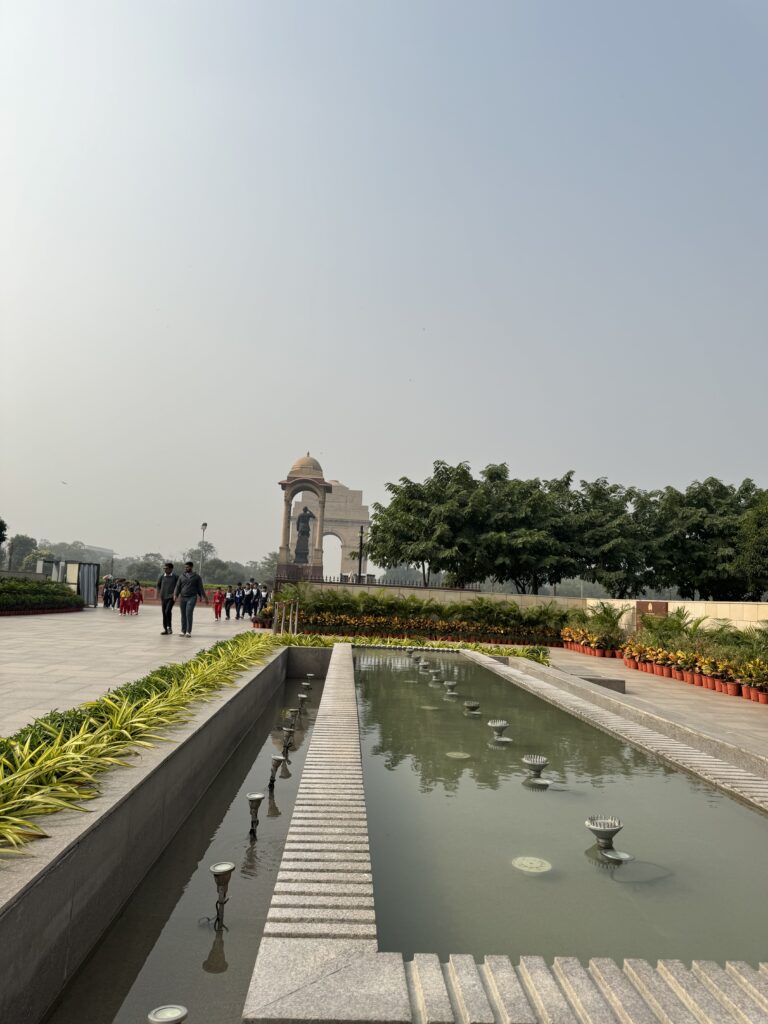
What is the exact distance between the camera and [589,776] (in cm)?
589

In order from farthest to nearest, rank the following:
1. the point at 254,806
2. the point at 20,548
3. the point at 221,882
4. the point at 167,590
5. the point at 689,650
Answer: the point at 20,548, the point at 167,590, the point at 689,650, the point at 254,806, the point at 221,882

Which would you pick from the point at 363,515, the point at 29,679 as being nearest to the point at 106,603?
the point at 29,679

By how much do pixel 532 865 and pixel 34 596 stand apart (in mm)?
23139

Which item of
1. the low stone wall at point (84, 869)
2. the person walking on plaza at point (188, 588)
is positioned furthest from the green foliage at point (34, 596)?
the low stone wall at point (84, 869)

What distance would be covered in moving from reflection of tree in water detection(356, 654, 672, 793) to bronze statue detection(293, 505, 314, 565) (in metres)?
34.4

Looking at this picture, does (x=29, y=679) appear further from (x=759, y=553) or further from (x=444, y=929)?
(x=759, y=553)

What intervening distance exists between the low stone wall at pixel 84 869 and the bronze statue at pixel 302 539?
39432mm

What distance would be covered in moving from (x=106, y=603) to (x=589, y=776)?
92.6 ft

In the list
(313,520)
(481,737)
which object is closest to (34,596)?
(481,737)

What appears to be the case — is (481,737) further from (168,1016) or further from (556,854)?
(168,1016)

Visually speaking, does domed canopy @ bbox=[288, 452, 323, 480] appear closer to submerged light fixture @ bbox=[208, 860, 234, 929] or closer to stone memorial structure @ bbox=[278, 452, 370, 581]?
stone memorial structure @ bbox=[278, 452, 370, 581]

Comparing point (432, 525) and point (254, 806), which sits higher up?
point (432, 525)

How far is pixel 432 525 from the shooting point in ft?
96.8

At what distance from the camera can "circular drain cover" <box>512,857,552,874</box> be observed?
12.8ft
